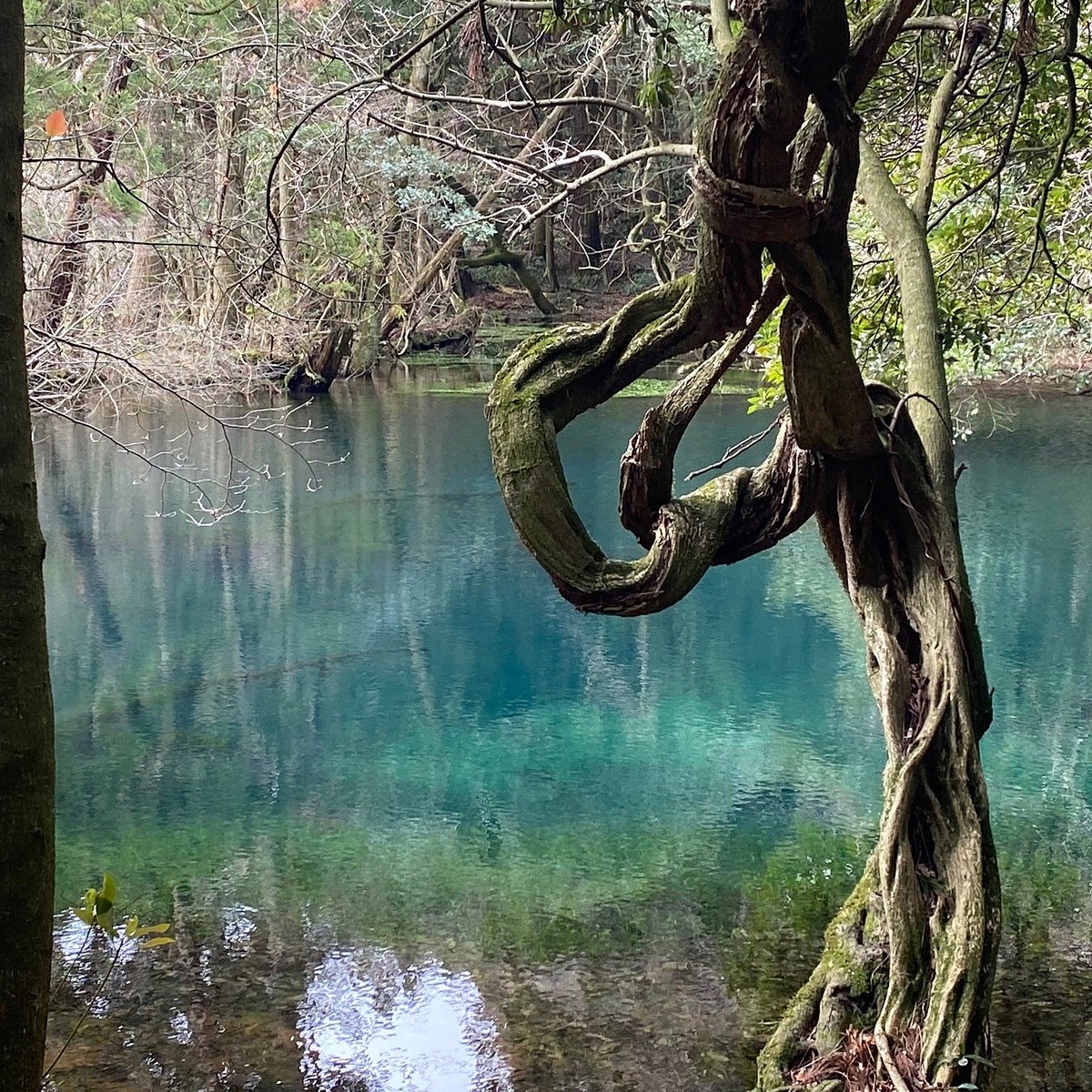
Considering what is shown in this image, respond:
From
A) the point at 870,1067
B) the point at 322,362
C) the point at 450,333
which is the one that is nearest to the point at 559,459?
the point at 870,1067

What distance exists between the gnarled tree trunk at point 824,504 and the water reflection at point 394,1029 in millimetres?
1628

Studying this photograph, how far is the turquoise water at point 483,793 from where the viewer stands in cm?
408

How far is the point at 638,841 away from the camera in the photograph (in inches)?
219

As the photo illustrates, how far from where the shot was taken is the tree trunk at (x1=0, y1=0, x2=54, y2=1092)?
4.08 feet

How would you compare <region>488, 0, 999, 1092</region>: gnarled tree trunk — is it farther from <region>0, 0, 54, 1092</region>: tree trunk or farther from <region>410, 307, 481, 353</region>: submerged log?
<region>410, 307, 481, 353</region>: submerged log

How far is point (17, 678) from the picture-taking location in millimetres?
1250

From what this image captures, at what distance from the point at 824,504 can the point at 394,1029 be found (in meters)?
2.53

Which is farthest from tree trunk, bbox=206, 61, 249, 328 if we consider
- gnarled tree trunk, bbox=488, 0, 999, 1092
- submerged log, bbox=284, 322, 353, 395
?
gnarled tree trunk, bbox=488, 0, 999, 1092

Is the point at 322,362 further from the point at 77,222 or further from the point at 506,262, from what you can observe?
the point at 77,222

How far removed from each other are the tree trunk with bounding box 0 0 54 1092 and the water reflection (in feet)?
9.22

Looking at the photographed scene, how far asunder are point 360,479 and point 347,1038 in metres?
8.98

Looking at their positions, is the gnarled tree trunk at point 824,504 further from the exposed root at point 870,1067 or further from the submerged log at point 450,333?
the submerged log at point 450,333

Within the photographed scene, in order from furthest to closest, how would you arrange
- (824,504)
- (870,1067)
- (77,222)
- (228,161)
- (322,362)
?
(322,362), (228,161), (77,222), (824,504), (870,1067)

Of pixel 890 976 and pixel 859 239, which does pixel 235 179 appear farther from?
pixel 890 976
